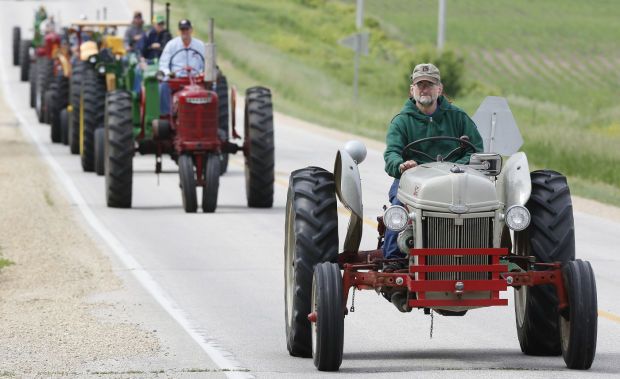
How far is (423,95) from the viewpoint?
11586 mm

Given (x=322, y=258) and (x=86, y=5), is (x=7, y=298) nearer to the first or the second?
(x=322, y=258)

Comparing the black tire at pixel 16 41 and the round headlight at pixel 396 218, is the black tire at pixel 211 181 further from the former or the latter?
the black tire at pixel 16 41

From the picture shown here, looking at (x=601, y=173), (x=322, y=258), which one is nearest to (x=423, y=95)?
(x=322, y=258)

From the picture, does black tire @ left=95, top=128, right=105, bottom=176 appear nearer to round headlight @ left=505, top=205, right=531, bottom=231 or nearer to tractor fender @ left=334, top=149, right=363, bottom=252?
tractor fender @ left=334, top=149, right=363, bottom=252

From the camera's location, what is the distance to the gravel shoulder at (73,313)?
11117mm

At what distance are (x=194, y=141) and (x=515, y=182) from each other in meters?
11.5

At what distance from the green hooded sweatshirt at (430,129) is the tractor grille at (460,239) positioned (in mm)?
1141

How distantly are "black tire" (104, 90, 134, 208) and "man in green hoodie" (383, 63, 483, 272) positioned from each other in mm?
11187

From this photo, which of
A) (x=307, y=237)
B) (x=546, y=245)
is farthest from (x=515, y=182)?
(x=307, y=237)

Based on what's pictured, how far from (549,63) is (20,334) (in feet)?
248

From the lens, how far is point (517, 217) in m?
10.7

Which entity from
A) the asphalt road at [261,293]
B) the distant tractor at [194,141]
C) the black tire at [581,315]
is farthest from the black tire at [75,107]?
the black tire at [581,315]

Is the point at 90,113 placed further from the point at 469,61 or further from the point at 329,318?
the point at 469,61

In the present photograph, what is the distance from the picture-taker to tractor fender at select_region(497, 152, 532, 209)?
10938 millimetres
